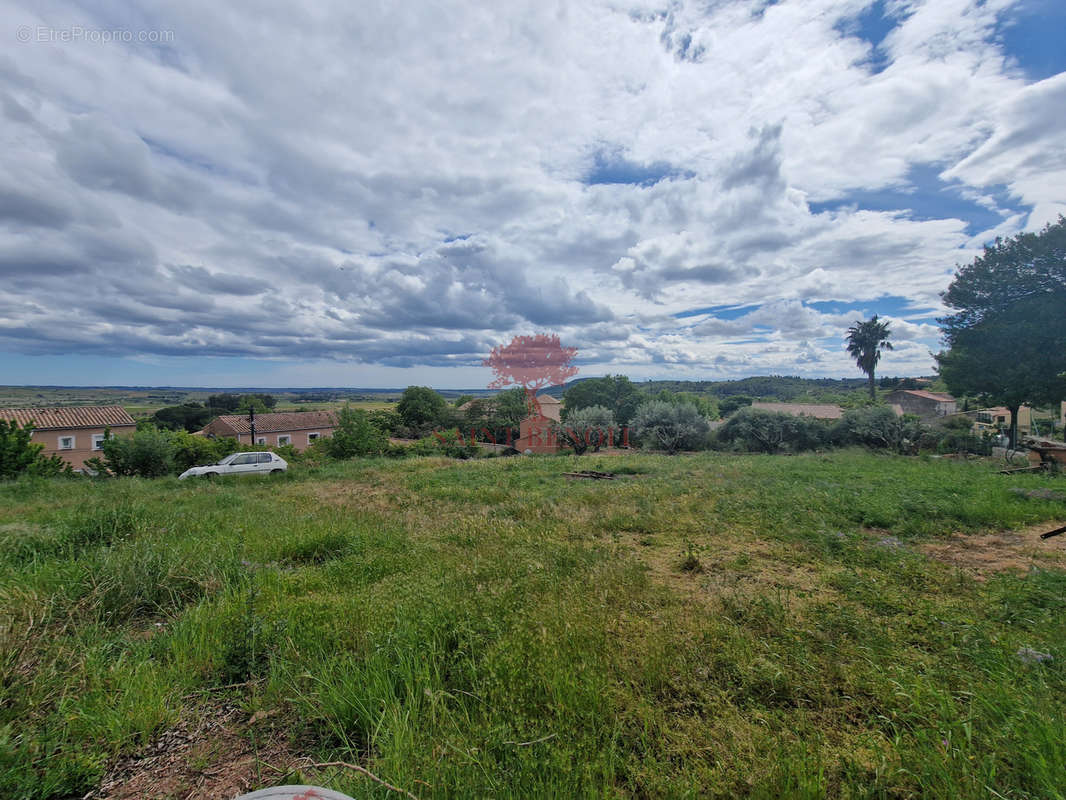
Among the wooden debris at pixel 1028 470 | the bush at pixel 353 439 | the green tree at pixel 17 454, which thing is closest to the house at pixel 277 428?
the bush at pixel 353 439

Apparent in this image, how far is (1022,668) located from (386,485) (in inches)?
482

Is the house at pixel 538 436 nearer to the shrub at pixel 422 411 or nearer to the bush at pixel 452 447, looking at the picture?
the bush at pixel 452 447

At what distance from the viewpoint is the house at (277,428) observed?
41.0 m

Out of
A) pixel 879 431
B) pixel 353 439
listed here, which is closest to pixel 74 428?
pixel 353 439

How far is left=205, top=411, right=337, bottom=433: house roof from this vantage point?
137 ft

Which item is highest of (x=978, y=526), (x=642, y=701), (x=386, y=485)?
(x=642, y=701)

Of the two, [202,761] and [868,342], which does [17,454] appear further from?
[868,342]

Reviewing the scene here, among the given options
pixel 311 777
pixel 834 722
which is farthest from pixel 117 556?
pixel 834 722

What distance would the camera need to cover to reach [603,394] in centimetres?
4872

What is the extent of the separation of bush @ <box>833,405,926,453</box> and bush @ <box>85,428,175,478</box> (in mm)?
32893

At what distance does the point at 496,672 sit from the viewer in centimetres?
250

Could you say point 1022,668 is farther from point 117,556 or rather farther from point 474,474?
point 474,474

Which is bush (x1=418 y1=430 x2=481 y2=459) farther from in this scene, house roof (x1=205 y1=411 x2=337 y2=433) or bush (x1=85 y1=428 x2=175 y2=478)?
house roof (x1=205 y1=411 x2=337 y2=433)

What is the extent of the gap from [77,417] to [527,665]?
159ft
